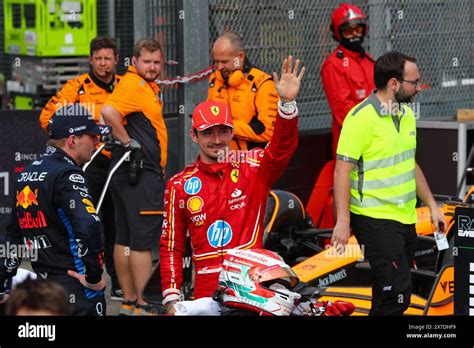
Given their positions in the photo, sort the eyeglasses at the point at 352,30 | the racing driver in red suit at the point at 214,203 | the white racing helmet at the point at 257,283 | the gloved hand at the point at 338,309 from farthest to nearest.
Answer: the eyeglasses at the point at 352,30 → the racing driver in red suit at the point at 214,203 → the gloved hand at the point at 338,309 → the white racing helmet at the point at 257,283

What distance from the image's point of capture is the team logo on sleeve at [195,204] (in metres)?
6.65

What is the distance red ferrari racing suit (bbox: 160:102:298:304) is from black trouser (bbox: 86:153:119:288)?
125 inches

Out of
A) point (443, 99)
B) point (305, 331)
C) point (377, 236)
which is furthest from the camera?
point (443, 99)

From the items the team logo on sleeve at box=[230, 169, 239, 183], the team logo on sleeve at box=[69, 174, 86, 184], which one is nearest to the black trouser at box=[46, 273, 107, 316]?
the team logo on sleeve at box=[69, 174, 86, 184]

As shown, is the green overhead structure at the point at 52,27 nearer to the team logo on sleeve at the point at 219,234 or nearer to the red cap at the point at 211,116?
the red cap at the point at 211,116

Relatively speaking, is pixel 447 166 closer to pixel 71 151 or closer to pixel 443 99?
pixel 443 99

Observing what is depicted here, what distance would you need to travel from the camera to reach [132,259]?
9.53 m

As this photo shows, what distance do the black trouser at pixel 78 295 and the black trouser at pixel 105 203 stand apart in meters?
3.07

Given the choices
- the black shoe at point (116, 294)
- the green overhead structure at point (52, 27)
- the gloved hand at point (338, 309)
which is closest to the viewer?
the gloved hand at point (338, 309)

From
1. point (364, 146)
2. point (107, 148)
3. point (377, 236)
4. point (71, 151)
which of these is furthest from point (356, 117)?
point (107, 148)

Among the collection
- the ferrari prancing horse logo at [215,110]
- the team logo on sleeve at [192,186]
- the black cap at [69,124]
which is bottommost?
the team logo on sleeve at [192,186]

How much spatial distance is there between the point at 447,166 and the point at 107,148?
12.6 feet

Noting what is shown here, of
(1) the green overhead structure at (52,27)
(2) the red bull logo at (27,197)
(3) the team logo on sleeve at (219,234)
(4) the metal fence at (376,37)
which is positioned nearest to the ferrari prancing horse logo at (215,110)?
(3) the team logo on sleeve at (219,234)

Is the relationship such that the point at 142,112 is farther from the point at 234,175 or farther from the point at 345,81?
the point at 234,175
